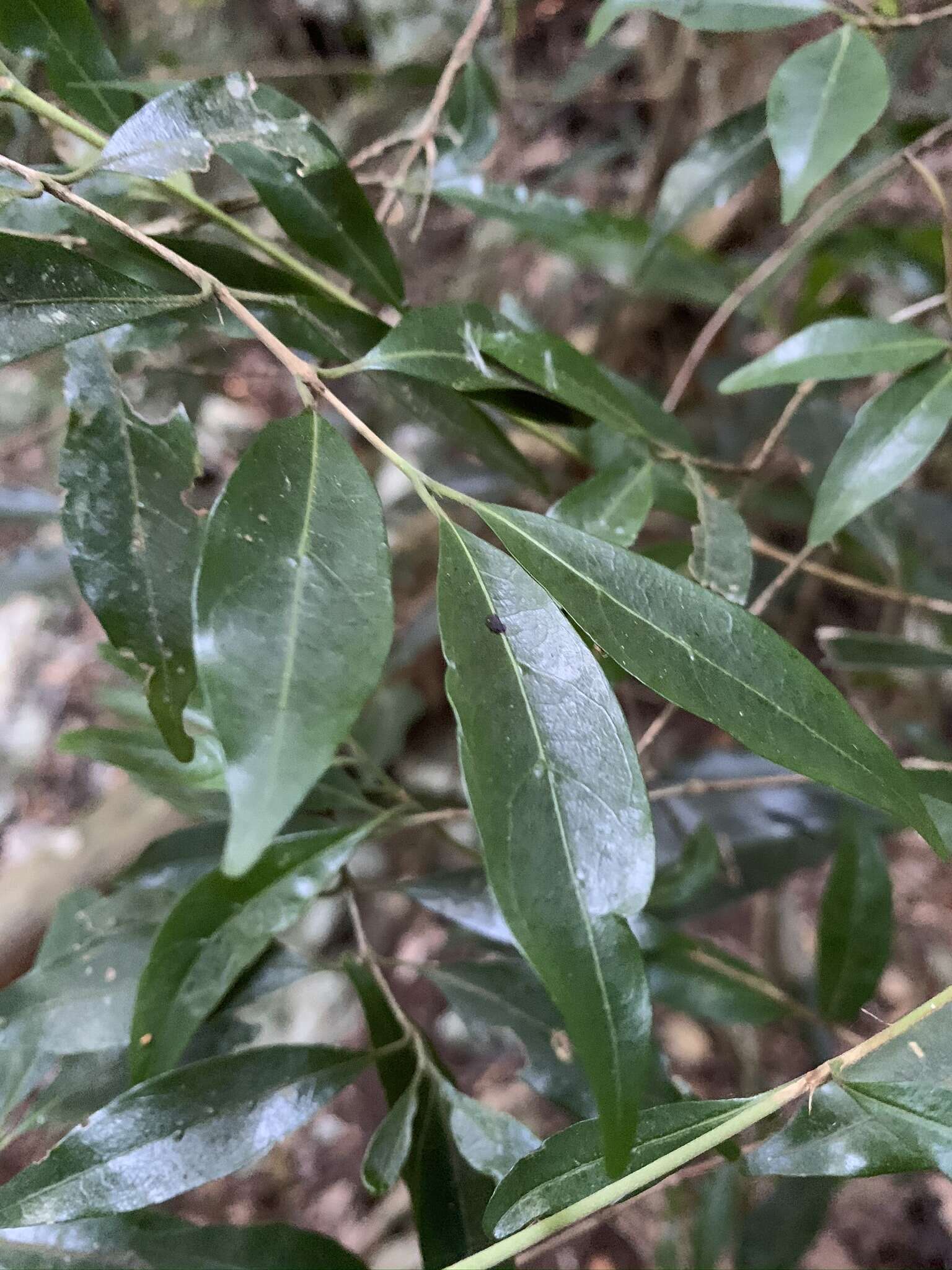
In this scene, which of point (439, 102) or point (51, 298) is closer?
point (51, 298)

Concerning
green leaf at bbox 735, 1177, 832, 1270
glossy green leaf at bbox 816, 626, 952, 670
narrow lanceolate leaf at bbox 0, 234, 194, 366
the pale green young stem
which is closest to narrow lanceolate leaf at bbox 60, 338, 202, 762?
narrow lanceolate leaf at bbox 0, 234, 194, 366

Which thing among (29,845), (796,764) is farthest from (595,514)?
(29,845)

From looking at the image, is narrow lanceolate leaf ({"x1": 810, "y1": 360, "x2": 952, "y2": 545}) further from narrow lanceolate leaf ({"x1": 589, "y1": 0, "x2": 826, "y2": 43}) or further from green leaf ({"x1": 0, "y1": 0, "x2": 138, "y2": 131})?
green leaf ({"x1": 0, "y1": 0, "x2": 138, "y2": 131})

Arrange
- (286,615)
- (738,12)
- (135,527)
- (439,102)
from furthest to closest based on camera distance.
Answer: (439,102), (738,12), (135,527), (286,615)

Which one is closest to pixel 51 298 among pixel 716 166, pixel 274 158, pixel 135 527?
pixel 135 527

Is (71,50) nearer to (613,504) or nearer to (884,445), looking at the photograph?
(613,504)

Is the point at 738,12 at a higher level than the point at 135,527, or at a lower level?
higher
